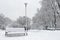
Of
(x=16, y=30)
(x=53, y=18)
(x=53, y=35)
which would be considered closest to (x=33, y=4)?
(x=53, y=18)

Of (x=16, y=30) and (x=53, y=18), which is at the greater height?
(x=53, y=18)

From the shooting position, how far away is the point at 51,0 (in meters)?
A: 10.1

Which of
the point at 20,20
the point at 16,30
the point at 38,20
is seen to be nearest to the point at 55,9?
the point at 38,20

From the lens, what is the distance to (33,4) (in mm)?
10750

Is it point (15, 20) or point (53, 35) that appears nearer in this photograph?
point (53, 35)

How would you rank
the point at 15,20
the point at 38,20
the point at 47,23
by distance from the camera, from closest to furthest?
the point at 47,23, the point at 38,20, the point at 15,20

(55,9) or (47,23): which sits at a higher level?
(55,9)

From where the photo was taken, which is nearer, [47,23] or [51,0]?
[51,0]

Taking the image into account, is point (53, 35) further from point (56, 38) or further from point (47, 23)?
point (47, 23)

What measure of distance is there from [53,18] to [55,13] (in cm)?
88

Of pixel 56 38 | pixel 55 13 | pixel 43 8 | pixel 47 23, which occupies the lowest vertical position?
pixel 56 38

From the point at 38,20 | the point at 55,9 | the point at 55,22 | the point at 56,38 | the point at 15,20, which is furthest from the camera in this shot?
the point at 15,20

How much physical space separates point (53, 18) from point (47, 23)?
1335 mm

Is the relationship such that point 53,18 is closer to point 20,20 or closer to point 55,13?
point 55,13
